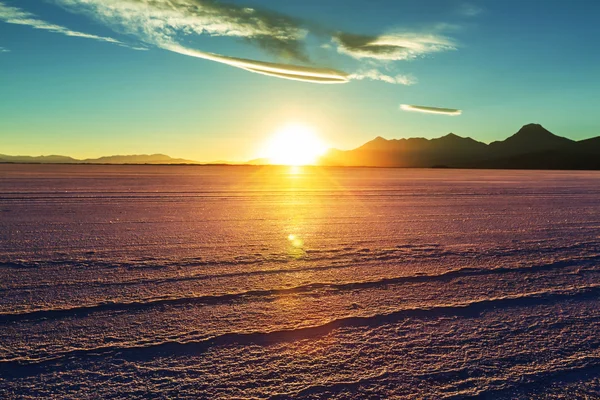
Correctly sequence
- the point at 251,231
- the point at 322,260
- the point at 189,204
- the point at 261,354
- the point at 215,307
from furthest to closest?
1. the point at 189,204
2. the point at 251,231
3. the point at 322,260
4. the point at 215,307
5. the point at 261,354

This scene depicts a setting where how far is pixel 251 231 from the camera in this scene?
8586mm

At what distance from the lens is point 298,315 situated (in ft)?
12.9

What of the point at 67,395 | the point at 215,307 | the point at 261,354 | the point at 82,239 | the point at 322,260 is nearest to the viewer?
the point at 67,395

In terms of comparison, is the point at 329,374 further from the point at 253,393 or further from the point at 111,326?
the point at 111,326

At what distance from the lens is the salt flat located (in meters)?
2.84

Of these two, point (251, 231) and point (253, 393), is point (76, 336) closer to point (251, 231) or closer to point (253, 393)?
point (253, 393)

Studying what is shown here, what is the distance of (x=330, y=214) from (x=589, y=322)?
7982 millimetres

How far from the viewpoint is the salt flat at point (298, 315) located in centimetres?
284

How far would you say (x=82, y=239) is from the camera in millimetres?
7559

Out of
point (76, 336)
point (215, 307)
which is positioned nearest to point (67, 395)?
point (76, 336)

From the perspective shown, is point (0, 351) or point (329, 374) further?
point (0, 351)

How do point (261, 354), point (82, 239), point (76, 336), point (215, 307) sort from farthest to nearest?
point (82, 239) < point (215, 307) < point (76, 336) < point (261, 354)

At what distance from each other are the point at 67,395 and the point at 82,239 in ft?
18.2

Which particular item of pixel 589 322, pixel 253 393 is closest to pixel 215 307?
pixel 253 393
